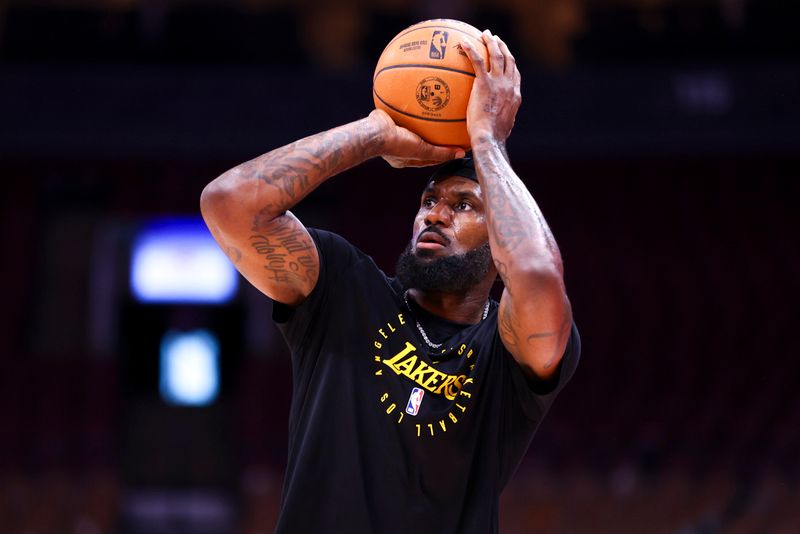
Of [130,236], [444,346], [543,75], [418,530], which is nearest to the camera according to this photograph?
[418,530]

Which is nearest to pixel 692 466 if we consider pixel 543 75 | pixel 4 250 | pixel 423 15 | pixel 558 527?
pixel 558 527

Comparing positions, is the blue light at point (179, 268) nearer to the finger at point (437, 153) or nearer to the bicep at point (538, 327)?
the finger at point (437, 153)

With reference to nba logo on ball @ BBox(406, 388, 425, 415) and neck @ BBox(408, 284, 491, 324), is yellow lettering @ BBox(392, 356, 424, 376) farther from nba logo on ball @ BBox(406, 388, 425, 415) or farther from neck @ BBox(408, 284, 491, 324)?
neck @ BBox(408, 284, 491, 324)

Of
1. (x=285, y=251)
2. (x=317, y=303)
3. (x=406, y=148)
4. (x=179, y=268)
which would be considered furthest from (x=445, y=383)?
(x=179, y=268)

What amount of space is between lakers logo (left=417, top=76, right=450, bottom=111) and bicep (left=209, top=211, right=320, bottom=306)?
1.56ft

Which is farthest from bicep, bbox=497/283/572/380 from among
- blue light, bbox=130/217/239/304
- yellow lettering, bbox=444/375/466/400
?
blue light, bbox=130/217/239/304

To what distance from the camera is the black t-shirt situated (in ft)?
7.44

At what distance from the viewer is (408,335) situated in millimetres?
2475

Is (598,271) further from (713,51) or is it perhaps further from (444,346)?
(444,346)

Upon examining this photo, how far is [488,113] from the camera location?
257 centimetres

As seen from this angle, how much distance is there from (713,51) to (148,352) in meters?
7.31

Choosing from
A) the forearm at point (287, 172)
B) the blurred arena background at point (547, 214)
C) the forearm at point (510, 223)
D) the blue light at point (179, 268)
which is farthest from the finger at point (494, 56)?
the blue light at point (179, 268)

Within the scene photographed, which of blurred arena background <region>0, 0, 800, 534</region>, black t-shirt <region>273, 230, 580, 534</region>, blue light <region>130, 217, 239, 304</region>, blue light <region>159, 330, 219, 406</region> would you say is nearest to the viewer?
black t-shirt <region>273, 230, 580, 534</region>

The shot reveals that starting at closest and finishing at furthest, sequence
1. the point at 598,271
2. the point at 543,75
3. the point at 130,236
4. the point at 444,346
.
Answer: the point at 444,346 → the point at 543,75 → the point at 598,271 → the point at 130,236
